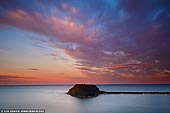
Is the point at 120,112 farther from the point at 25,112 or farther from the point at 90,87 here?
the point at 90,87

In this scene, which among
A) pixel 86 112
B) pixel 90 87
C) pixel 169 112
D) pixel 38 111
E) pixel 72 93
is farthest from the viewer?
pixel 72 93

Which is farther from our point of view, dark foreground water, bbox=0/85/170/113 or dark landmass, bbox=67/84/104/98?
dark landmass, bbox=67/84/104/98

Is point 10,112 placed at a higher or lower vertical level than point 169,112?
higher

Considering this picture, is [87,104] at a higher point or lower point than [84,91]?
lower

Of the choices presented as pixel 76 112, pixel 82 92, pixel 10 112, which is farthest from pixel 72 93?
pixel 10 112

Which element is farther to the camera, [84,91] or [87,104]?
[84,91]

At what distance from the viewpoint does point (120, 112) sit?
52.1 feet

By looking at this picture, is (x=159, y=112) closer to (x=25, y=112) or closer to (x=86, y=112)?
(x=86, y=112)

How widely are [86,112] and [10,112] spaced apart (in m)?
12.0

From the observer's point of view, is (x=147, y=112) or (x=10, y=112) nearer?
(x=10, y=112)

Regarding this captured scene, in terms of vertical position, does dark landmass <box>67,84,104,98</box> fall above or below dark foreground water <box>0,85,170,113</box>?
above

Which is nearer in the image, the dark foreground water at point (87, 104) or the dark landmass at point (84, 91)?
the dark foreground water at point (87, 104)

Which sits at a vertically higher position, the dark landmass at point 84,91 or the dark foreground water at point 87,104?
the dark landmass at point 84,91

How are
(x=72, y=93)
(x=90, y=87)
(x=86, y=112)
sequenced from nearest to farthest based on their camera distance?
(x=86, y=112) → (x=90, y=87) → (x=72, y=93)
